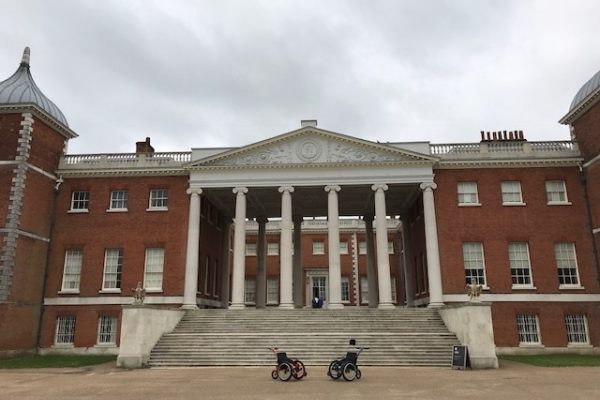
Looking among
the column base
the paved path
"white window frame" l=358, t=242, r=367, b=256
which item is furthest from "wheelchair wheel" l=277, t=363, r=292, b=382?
"white window frame" l=358, t=242, r=367, b=256

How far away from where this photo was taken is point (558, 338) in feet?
95.3

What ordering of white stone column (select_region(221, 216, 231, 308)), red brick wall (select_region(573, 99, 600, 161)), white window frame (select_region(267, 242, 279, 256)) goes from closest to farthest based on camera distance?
red brick wall (select_region(573, 99, 600, 161)), white stone column (select_region(221, 216, 231, 308)), white window frame (select_region(267, 242, 279, 256))

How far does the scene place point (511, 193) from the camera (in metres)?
32.2

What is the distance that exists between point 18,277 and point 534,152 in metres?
34.9

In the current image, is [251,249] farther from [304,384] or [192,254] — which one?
[304,384]

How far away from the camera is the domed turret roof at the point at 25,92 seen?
101 ft

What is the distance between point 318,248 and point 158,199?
79.4 ft

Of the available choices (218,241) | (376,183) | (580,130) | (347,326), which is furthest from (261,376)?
(580,130)

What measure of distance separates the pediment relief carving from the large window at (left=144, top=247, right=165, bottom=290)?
277 inches

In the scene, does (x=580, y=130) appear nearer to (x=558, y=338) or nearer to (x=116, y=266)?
(x=558, y=338)

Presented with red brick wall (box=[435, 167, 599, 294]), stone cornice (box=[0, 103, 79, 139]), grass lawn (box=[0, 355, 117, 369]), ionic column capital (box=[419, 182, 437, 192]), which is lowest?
grass lawn (box=[0, 355, 117, 369])

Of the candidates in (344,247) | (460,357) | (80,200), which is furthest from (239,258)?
(344,247)

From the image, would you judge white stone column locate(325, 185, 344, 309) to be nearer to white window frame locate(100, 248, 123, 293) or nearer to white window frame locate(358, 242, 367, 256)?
white window frame locate(100, 248, 123, 293)

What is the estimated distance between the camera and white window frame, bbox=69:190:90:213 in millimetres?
34031
